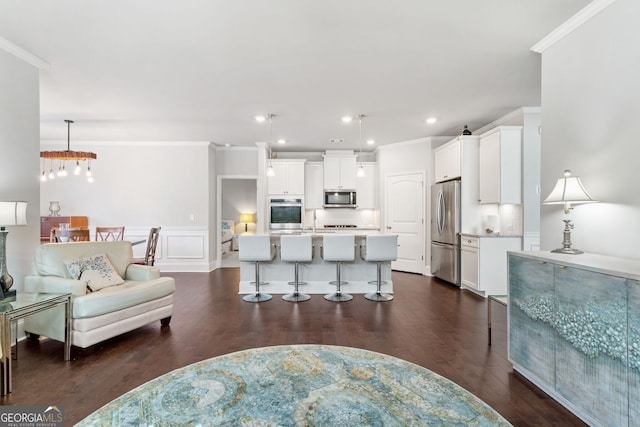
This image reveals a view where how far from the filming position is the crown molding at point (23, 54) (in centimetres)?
274

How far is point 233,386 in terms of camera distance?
1.07 m

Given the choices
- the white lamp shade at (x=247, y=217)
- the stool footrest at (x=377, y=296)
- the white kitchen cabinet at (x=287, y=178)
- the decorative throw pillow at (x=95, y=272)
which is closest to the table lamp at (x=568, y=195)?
the stool footrest at (x=377, y=296)

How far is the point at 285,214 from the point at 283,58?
3953 mm

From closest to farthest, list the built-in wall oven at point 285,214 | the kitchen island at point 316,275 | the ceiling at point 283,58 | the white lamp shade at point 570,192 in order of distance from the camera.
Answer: the white lamp shade at point 570,192 < the ceiling at point 283,58 < the kitchen island at point 316,275 < the built-in wall oven at point 285,214

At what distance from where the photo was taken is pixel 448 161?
17.8ft

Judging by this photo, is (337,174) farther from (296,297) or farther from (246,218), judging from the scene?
(246,218)

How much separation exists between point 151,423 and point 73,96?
452 centimetres

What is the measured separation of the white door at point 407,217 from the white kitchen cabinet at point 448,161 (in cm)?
42

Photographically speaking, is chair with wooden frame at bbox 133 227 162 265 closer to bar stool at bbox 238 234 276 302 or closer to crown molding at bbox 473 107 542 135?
bar stool at bbox 238 234 276 302

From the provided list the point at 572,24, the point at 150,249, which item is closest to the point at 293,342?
the point at 150,249

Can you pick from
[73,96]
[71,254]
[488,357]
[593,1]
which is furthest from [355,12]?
[73,96]

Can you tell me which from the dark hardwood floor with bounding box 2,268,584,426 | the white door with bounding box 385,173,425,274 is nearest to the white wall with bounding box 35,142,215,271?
the dark hardwood floor with bounding box 2,268,584,426

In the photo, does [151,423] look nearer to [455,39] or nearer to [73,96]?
[455,39]

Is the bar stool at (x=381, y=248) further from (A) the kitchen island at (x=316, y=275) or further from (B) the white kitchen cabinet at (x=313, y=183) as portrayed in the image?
(B) the white kitchen cabinet at (x=313, y=183)
